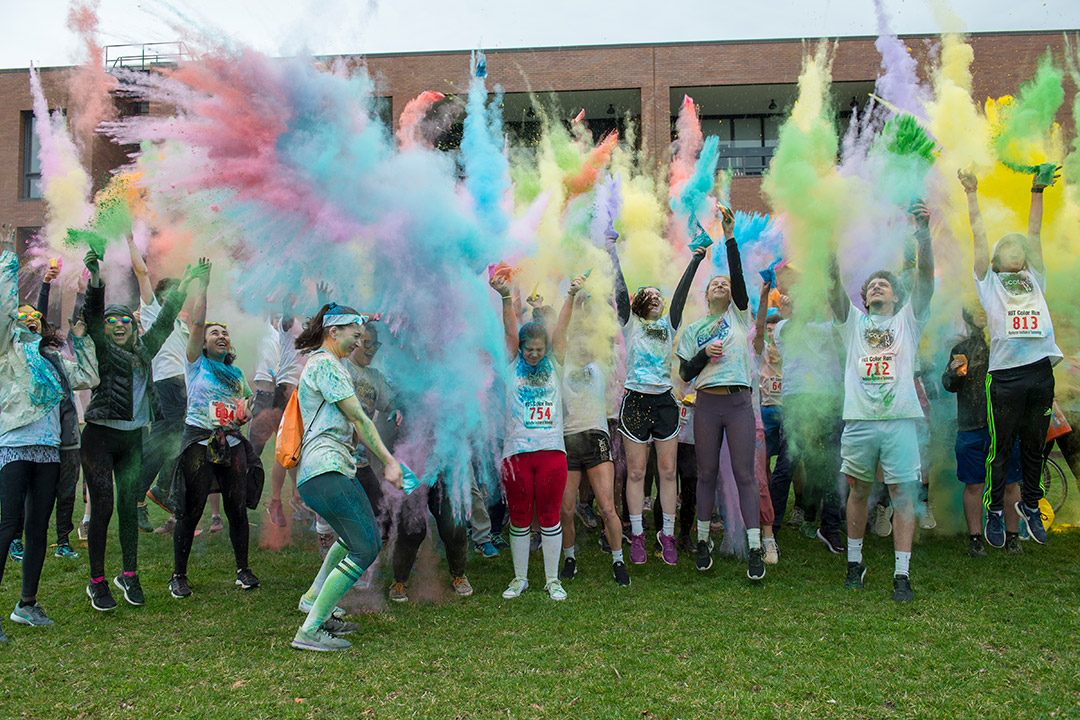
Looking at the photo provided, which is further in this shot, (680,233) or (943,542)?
(680,233)

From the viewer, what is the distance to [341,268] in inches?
165

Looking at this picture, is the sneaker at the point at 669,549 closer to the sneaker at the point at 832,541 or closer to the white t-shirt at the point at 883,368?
the sneaker at the point at 832,541

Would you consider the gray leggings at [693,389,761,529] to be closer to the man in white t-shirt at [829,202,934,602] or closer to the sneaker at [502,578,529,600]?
the man in white t-shirt at [829,202,934,602]

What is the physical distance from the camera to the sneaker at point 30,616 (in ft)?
13.5

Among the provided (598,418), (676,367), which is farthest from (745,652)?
(676,367)

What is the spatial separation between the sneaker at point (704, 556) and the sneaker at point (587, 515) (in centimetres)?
146

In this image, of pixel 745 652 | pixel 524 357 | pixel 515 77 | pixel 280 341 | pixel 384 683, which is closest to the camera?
pixel 384 683

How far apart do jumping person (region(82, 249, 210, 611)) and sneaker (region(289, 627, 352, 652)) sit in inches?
55.0

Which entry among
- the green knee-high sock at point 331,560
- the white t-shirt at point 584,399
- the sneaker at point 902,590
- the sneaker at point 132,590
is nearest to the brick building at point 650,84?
Answer: the white t-shirt at point 584,399

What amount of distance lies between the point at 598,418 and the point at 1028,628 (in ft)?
8.35

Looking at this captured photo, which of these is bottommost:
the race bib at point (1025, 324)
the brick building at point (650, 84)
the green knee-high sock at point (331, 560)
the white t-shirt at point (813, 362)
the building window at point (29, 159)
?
the green knee-high sock at point (331, 560)

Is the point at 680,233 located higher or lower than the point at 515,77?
lower

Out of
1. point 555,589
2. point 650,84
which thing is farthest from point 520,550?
point 650,84

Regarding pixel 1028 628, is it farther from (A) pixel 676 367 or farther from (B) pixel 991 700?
(A) pixel 676 367
